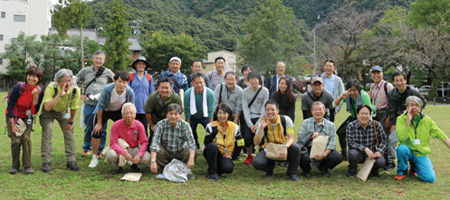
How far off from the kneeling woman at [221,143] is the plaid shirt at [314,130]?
3.52 ft

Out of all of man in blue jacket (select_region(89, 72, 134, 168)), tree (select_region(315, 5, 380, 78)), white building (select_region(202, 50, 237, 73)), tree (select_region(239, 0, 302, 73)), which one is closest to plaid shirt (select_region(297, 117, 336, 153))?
man in blue jacket (select_region(89, 72, 134, 168))

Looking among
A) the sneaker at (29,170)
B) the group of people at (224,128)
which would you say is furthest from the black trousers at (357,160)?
the sneaker at (29,170)

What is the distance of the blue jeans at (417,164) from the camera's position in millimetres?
5027

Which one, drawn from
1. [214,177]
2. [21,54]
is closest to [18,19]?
[21,54]

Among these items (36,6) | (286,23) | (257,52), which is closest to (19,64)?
(36,6)

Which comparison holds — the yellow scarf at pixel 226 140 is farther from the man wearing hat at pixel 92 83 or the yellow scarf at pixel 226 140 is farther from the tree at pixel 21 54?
the tree at pixel 21 54

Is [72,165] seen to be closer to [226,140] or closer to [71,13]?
[226,140]

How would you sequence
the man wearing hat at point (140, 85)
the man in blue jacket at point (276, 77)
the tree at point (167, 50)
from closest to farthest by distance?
the man wearing hat at point (140, 85)
the man in blue jacket at point (276, 77)
the tree at point (167, 50)

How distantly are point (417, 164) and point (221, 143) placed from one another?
10.0 feet

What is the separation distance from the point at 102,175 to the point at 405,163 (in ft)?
15.5

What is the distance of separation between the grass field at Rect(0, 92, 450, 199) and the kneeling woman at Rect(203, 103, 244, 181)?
7.3 inches

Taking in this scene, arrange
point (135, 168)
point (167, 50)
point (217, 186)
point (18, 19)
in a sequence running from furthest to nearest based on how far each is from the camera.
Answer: point (167, 50), point (18, 19), point (135, 168), point (217, 186)

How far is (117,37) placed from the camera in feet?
113

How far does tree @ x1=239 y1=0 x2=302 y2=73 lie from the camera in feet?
112
